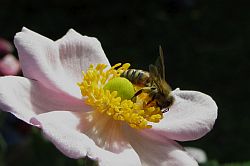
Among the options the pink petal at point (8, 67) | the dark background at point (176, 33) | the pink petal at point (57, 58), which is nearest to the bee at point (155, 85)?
the pink petal at point (57, 58)

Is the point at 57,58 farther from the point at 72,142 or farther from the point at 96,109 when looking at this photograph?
the point at 72,142

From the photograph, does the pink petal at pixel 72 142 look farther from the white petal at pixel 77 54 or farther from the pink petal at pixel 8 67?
the pink petal at pixel 8 67

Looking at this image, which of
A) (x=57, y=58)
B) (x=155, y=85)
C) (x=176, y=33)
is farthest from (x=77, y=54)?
(x=176, y=33)

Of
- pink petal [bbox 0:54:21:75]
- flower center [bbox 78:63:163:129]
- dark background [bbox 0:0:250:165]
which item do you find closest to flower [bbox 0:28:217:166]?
flower center [bbox 78:63:163:129]

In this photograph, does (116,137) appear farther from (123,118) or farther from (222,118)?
(222,118)

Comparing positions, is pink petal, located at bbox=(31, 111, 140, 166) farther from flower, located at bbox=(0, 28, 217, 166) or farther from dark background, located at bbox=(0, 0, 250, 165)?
dark background, located at bbox=(0, 0, 250, 165)

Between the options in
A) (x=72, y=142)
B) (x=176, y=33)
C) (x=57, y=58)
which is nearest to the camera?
(x=72, y=142)
